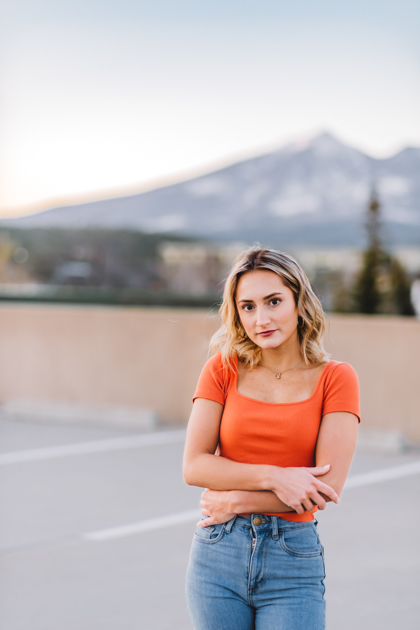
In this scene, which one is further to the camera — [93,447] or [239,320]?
[93,447]

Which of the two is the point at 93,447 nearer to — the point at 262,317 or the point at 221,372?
the point at 221,372

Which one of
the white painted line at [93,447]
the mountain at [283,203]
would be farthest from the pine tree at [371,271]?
the white painted line at [93,447]

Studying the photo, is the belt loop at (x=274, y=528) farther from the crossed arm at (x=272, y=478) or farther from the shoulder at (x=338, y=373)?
→ the shoulder at (x=338, y=373)

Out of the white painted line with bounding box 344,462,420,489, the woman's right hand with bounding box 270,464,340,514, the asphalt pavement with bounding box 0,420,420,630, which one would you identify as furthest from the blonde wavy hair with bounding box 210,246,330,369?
the white painted line with bounding box 344,462,420,489

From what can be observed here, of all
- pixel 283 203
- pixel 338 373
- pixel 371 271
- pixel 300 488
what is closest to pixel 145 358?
pixel 371 271

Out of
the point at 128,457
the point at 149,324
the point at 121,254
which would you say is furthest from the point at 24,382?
the point at 121,254

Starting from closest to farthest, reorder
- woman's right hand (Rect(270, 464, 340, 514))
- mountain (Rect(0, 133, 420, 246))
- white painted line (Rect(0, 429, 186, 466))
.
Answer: woman's right hand (Rect(270, 464, 340, 514)), white painted line (Rect(0, 429, 186, 466)), mountain (Rect(0, 133, 420, 246))

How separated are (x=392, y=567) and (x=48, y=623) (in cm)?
186

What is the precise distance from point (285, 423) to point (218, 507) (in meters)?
0.25

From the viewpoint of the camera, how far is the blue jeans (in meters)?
1.72

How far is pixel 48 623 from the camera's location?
3449 millimetres

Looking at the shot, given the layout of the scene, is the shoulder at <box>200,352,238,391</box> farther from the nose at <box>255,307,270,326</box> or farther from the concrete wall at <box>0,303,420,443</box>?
the concrete wall at <box>0,303,420,443</box>

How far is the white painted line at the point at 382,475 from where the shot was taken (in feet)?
19.5

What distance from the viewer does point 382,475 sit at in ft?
20.4
